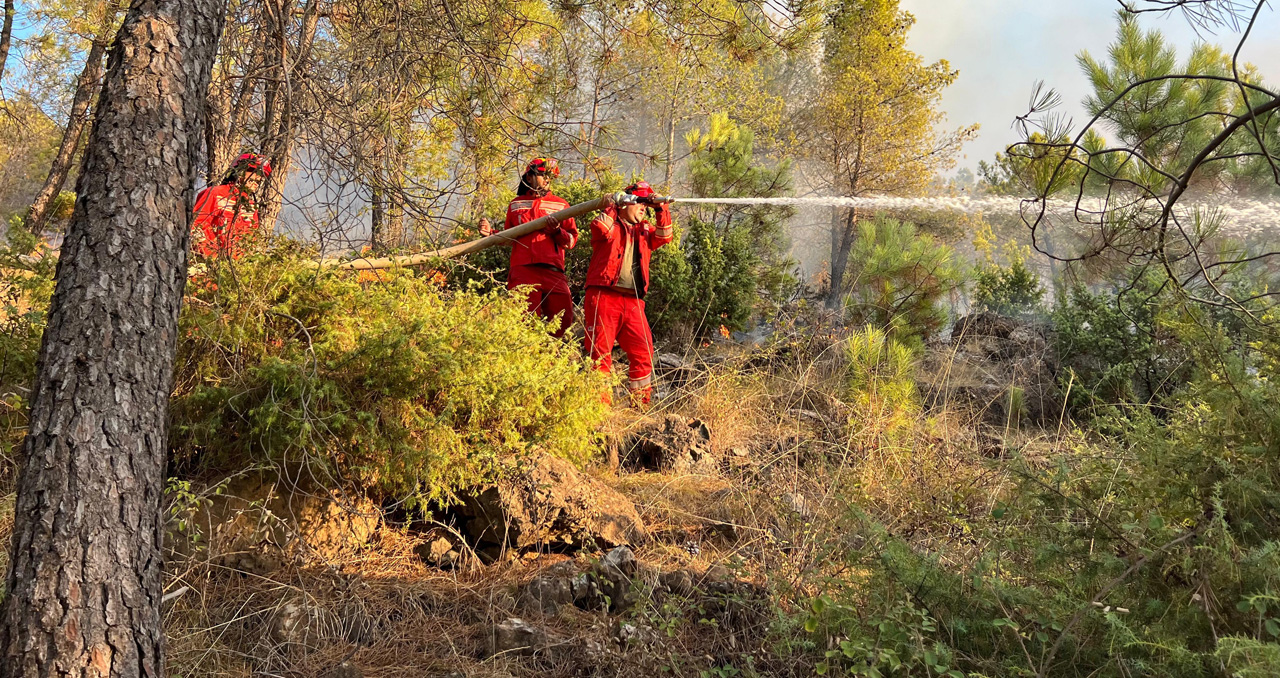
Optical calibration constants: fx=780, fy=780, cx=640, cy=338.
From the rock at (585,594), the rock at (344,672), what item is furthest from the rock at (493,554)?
the rock at (344,672)

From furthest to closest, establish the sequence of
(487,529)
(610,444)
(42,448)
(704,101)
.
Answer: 1. (704,101)
2. (610,444)
3. (487,529)
4. (42,448)

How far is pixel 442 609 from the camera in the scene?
304 cm

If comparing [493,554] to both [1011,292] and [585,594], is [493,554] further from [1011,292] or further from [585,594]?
[1011,292]

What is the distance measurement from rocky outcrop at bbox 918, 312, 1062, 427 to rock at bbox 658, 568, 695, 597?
352 centimetres

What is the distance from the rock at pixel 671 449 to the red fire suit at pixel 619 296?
91 centimetres

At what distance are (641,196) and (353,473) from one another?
325 centimetres

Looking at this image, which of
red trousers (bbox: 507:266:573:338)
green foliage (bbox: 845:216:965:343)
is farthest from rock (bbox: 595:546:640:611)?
green foliage (bbox: 845:216:965:343)

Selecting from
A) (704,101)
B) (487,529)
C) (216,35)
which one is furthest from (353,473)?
(704,101)

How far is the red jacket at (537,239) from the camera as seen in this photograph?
609 centimetres

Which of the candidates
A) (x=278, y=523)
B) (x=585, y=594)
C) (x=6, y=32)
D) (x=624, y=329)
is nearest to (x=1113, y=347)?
(x=624, y=329)

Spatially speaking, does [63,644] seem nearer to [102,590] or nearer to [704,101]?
[102,590]

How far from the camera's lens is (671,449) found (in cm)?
471

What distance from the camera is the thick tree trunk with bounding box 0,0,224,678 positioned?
1.78m

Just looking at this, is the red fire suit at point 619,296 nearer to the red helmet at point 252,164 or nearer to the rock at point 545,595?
the rock at point 545,595
